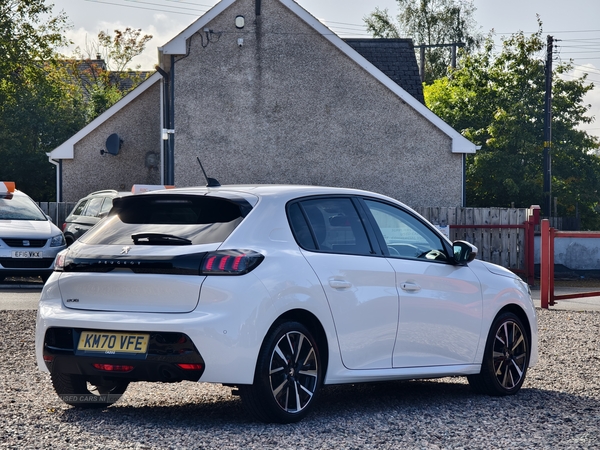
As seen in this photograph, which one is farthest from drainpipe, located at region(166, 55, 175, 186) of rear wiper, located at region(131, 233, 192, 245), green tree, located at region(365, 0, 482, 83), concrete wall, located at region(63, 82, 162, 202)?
green tree, located at region(365, 0, 482, 83)

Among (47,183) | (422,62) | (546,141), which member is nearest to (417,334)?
(546,141)

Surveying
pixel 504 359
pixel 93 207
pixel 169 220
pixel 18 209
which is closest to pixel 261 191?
pixel 169 220

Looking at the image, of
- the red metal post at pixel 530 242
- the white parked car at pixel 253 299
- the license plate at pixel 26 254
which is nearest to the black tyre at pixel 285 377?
the white parked car at pixel 253 299

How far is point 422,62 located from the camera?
60.5 meters

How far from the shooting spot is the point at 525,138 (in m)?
38.8

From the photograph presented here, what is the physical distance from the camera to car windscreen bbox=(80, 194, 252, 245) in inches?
256

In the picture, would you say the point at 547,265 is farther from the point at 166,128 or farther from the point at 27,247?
the point at 166,128

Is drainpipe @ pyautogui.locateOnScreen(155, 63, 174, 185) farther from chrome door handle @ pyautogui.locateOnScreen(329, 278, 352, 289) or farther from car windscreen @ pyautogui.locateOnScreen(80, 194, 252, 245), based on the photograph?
chrome door handle @ pyautogui.locateOnScreen(329, 278, 352, 289)

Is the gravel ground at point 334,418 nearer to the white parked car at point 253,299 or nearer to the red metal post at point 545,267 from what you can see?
the white parked car at point 253,299

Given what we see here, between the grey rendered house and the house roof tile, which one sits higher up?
the house roof tile

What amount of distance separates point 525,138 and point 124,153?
1581 cm

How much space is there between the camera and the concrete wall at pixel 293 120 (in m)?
25.6

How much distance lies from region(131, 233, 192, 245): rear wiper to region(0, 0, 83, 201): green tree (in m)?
37.1

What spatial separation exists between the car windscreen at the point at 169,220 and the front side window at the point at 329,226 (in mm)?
431
